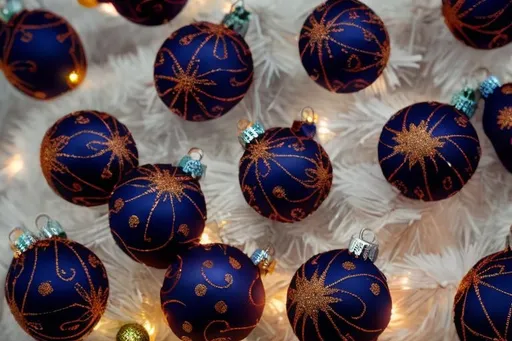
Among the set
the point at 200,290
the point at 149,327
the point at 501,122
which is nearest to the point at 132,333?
the point at 149,327

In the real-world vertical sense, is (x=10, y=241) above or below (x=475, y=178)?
below

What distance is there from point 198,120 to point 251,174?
14cm

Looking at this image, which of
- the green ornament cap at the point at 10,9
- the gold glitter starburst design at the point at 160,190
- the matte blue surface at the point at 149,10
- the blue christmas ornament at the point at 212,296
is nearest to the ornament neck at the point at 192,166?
the gold glitter starburst design at the point at 160,190

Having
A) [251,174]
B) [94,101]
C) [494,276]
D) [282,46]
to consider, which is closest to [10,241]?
[94,101]

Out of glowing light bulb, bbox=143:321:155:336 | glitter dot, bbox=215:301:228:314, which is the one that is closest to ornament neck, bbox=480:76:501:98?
glitter dot, bbox=215:301:228:314

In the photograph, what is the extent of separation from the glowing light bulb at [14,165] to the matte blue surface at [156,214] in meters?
0.23

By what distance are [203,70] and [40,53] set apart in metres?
0.26

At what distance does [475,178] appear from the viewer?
100 cm

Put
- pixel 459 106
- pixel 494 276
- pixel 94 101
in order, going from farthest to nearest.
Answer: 1. pixel 94 101
2. pixel 459 106
3. pixel 494 276

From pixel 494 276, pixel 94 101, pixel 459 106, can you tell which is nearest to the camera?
pixel 494 276

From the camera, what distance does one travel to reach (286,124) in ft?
3.46

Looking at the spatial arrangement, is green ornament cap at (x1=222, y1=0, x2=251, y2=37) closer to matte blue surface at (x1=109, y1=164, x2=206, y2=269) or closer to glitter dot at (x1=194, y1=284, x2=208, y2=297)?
matte blue surface at (x1=109, y1=164, x2=206, y2=269)

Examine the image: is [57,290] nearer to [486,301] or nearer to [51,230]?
[51,230]

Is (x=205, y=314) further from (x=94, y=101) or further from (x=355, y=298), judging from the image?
(x=94, y=101)
